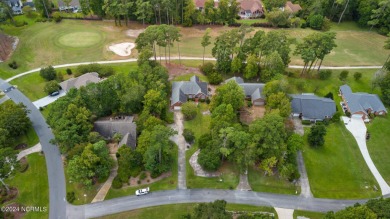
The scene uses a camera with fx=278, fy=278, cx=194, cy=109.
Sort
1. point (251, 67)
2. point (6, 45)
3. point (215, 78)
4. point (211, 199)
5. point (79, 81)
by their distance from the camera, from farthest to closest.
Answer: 1. point (6, 45)
2. point (215, 78)
3. point (251, 67)
4. point (79, 81)
5. point (211, 199)

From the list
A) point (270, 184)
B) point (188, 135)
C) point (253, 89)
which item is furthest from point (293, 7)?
point (270, 184)

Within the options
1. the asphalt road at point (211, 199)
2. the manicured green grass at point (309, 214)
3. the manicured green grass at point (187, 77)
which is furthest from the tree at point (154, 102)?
the manicured green grass at point (309, 214)

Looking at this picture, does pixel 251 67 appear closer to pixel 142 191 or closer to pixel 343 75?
pixel 343 75

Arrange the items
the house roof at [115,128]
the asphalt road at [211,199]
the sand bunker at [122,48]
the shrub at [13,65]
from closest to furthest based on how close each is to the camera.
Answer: the asphalt road at [211,199], the house roof at [115,128], the shrub at [13,65], the sand bunker at [122,48]

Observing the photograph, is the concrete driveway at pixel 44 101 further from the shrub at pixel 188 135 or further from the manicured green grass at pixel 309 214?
the manicured green grass at pixel 309 214

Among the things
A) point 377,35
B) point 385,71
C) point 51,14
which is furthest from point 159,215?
point 377,35

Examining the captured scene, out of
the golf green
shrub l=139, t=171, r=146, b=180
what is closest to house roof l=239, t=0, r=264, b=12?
the golf green
